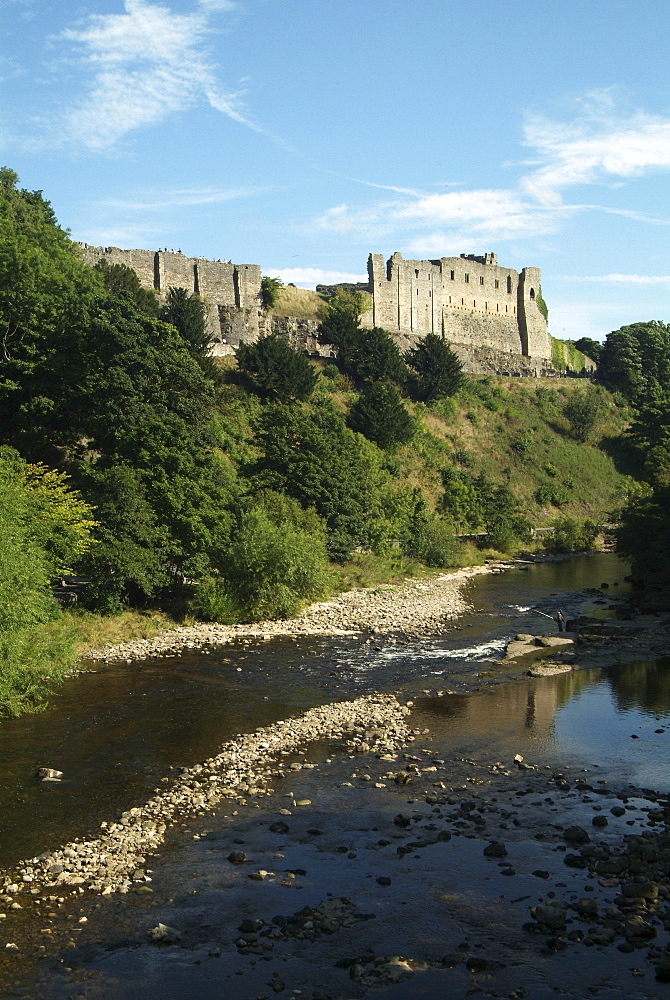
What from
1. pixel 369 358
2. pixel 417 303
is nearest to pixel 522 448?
pixel 369 358

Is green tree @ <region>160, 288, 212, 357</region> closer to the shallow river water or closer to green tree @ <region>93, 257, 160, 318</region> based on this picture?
green tree @ <region>93, 257, 160, 318</region>

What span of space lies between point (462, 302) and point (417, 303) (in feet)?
22.5

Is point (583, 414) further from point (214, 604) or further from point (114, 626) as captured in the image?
point (114, 626)

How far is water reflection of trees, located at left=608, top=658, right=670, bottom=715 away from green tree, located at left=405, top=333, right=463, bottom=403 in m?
36.6

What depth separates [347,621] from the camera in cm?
2758

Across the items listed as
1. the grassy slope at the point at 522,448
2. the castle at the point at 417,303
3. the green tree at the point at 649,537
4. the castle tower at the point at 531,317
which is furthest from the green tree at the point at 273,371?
the castle tower at the point at 531,317

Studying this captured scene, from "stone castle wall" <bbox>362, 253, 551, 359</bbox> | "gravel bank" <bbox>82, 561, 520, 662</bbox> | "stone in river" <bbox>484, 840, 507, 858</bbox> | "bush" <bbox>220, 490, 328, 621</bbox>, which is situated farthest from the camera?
"stone castle wall" <bbox>362, 253, 551, 359</bbox>

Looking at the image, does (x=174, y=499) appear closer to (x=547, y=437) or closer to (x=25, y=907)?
(x=25, y=907)

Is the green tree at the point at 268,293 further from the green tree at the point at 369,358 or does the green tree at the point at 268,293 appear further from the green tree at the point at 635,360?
the green tree at the point at 635,360

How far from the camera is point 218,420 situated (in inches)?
1727

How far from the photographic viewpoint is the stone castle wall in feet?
210

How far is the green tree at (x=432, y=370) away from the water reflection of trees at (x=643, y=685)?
3657 cm

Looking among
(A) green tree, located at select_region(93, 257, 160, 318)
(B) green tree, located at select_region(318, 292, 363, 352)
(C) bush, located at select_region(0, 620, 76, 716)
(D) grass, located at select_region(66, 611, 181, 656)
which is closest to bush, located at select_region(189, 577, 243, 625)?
(D) grass, located at select_region(66, 611, 181, 656)

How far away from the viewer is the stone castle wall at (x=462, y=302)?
6388 cm
